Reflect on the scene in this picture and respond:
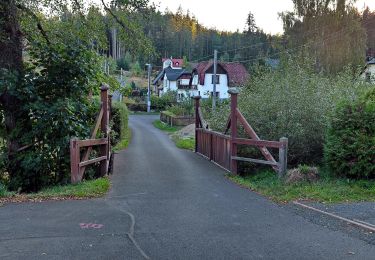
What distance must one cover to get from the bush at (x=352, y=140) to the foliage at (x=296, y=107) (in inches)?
40.6

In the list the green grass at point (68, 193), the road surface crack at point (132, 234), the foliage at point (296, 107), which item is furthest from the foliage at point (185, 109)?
the road surface crack at point (132, 234)

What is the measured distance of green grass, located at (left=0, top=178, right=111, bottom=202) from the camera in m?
8.45

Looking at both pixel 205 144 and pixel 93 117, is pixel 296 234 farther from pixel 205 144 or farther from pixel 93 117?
pixel 205 144

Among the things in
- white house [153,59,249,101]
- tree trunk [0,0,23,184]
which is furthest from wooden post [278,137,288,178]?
white house [153,59,249,101]

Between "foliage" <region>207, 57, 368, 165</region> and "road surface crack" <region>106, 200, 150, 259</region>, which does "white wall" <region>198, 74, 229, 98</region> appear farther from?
"road surface crack" <region>106, 200, 150, 259</region>

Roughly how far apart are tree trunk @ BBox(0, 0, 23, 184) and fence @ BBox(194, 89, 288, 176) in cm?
556

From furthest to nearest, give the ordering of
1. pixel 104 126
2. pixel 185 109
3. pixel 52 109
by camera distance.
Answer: pixel 185 109
pixel 104 126
pixel 52 109

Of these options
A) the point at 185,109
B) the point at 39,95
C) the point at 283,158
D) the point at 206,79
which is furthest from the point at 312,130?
the point at 206,79

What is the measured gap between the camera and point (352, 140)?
9.76 meters

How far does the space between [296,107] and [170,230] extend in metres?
6.73

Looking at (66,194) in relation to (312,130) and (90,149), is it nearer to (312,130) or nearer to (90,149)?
(90,149)

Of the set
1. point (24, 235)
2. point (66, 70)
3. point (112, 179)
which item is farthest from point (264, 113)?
point (24, 235)

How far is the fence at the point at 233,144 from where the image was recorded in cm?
1030

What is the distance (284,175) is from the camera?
1020cm
